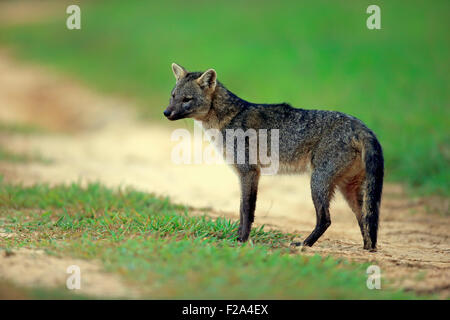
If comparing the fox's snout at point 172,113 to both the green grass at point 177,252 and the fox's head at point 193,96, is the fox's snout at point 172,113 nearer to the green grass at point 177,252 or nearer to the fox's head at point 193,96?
the fox's head at point 193,96

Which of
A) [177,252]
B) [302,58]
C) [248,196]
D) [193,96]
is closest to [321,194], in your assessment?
[248,196]

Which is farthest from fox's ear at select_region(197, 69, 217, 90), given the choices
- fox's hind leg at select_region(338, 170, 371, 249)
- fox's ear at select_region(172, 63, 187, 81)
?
fox's hind leg at select_region(338, 170, 371, 249)

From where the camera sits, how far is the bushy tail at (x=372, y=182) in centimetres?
539

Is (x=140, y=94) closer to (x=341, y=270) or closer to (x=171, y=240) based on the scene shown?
(x=171, y=240)

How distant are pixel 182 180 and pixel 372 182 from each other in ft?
14.8

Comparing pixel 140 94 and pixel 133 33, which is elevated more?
pixel 133 33

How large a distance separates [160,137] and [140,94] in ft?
12.5

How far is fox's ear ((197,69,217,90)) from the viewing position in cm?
612

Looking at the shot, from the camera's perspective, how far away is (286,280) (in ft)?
14.3

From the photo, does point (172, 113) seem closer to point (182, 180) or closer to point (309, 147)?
point (309, 147)

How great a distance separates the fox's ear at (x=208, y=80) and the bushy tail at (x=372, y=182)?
180 cm

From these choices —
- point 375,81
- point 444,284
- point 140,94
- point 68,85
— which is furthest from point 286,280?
point 68,85

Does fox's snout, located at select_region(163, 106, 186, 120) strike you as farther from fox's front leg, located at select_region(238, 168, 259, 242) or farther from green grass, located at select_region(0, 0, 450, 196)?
green grass, located at select_region(0, 0, 450, 196)
